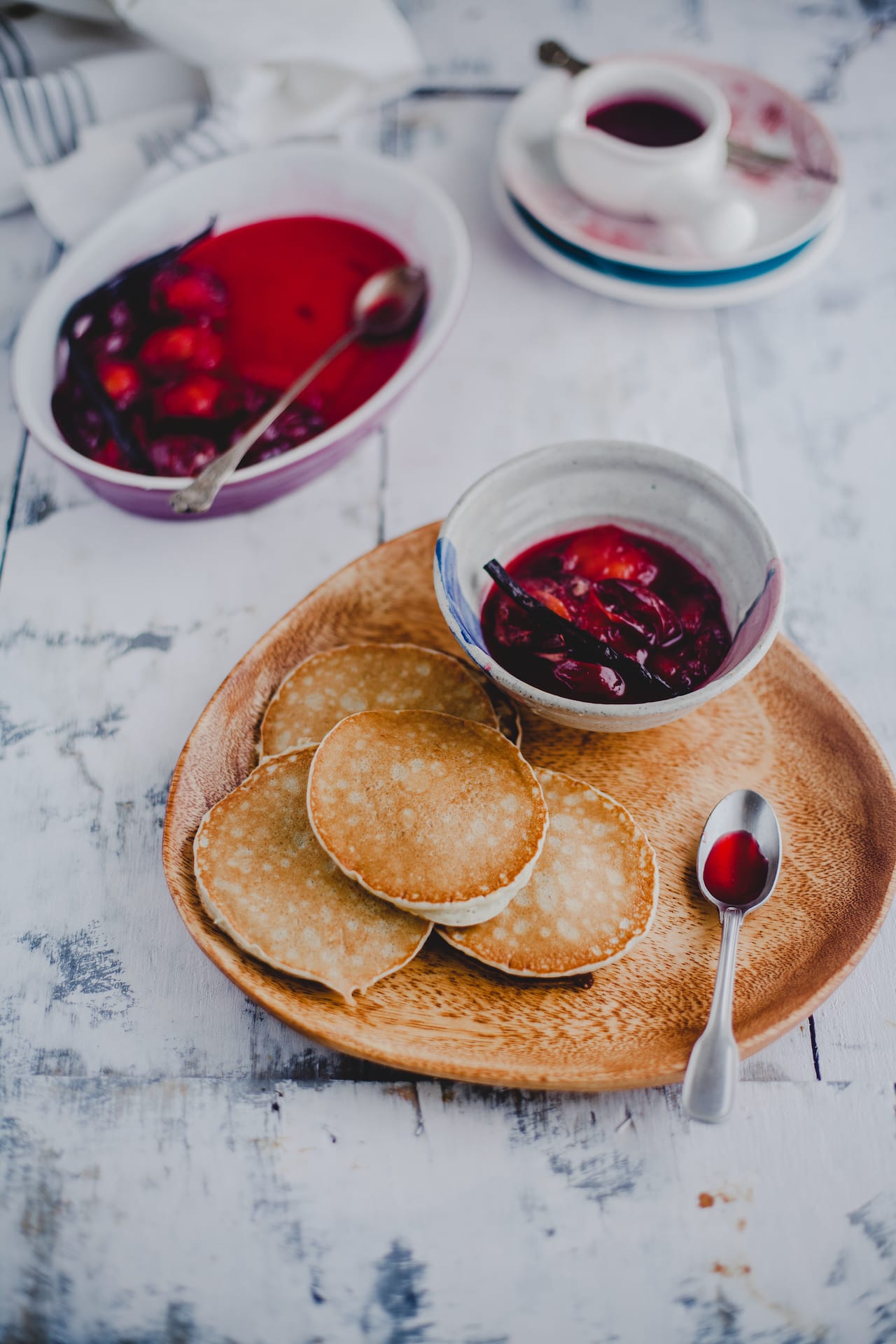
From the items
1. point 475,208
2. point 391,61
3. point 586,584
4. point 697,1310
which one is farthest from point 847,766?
point 391,61

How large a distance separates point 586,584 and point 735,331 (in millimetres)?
846

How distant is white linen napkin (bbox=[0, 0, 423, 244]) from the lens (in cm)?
181

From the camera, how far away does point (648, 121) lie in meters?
1.70

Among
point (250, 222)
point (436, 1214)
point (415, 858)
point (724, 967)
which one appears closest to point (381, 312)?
point (250, 222)

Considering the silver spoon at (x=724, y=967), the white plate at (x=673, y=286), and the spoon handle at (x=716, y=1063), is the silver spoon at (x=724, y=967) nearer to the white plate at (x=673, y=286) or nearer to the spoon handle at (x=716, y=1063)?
the spoon handle at (x=716, y=1063)

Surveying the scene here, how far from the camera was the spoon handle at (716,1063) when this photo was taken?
99 centimetres

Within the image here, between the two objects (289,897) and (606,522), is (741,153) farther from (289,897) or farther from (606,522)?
(289,897)

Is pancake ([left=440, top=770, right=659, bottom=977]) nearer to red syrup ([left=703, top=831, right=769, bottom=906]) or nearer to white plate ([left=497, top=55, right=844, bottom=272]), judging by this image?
red syrup ([left=703, top=831, right=769, bottom=906])

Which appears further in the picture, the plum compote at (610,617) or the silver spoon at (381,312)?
the silver spoon at (381,312)

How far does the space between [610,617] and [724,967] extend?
0.43m

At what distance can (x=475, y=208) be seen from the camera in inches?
73.9

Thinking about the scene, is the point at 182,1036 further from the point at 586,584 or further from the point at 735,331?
the point at 735,331

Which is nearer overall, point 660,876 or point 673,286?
point 660,876

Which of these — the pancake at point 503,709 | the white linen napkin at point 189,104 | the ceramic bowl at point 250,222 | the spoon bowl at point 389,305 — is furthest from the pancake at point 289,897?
the white linen napkin at point 189,104
